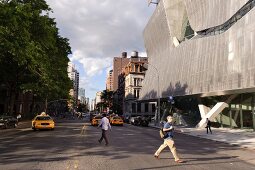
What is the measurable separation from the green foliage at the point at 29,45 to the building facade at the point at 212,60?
17.2 metres

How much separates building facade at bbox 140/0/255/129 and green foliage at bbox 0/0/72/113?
17212mm

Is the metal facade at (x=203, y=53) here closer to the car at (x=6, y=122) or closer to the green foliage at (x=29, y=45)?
the green foliage at (x=29, y=45)

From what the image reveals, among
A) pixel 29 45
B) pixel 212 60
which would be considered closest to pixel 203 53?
pixel 212 60

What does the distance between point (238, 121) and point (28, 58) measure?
2762cm

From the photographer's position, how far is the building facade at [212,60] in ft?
123

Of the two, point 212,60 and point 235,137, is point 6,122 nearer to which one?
point 235,137

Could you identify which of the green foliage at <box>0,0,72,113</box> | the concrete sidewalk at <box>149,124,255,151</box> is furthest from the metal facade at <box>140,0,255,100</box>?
the green foliage at <box>0,0,72,113</box>

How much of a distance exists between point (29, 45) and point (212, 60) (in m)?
23.7

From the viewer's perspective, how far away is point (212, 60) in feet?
144

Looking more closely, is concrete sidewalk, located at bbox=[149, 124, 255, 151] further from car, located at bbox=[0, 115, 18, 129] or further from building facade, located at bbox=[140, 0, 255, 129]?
car, located at bbox=[0, 115, 18, 129]

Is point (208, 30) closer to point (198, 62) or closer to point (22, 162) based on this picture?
point (198, 62)

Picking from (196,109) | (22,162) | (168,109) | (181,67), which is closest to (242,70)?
(181,67)

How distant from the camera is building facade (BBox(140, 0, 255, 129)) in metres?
37.5

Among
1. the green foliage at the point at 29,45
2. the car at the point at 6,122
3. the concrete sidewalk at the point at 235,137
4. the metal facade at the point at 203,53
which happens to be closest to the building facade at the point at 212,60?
the metal facade at the point at 203,53
